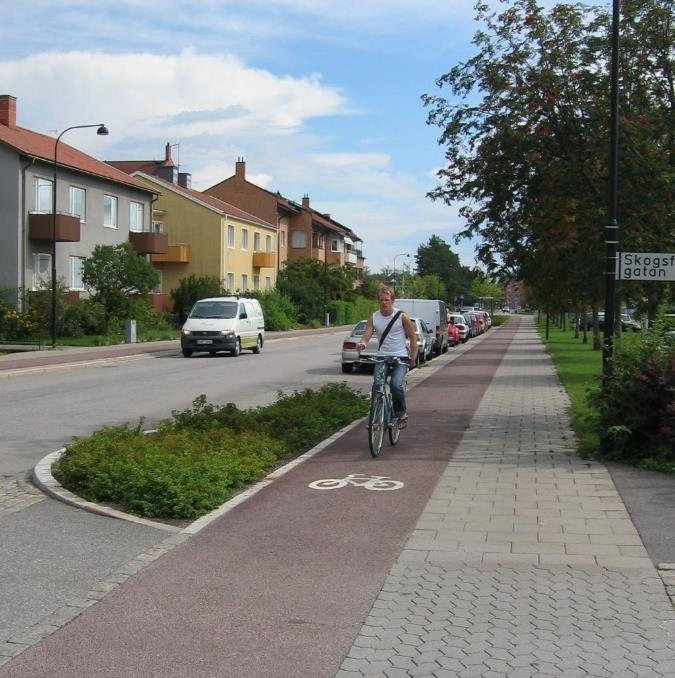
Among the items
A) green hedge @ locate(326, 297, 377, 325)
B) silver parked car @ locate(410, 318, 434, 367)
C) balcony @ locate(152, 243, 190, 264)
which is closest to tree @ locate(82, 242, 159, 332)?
silver parked car @ locate(410, 318, 434, 367)

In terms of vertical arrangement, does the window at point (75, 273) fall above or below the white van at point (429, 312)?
above

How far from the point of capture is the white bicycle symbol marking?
8.07 m

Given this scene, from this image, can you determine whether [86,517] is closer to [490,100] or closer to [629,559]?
[629,559]

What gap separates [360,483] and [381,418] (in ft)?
5.52

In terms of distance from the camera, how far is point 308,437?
1088cm

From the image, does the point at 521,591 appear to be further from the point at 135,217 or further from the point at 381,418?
the point at 135,217

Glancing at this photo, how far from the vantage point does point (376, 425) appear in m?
9.73

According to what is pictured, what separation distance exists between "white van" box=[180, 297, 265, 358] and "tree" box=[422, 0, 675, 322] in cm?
1616

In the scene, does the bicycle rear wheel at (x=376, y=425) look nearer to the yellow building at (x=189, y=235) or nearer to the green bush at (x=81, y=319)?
the green bush at (x=81, y=319)

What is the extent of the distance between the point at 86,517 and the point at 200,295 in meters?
42.5

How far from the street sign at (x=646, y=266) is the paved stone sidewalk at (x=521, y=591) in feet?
8.16

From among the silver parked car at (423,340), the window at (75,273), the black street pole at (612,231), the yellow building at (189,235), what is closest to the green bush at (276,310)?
the yellow building at (189,235)

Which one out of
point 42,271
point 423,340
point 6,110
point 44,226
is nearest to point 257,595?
point 423,340

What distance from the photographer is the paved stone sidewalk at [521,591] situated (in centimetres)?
415
